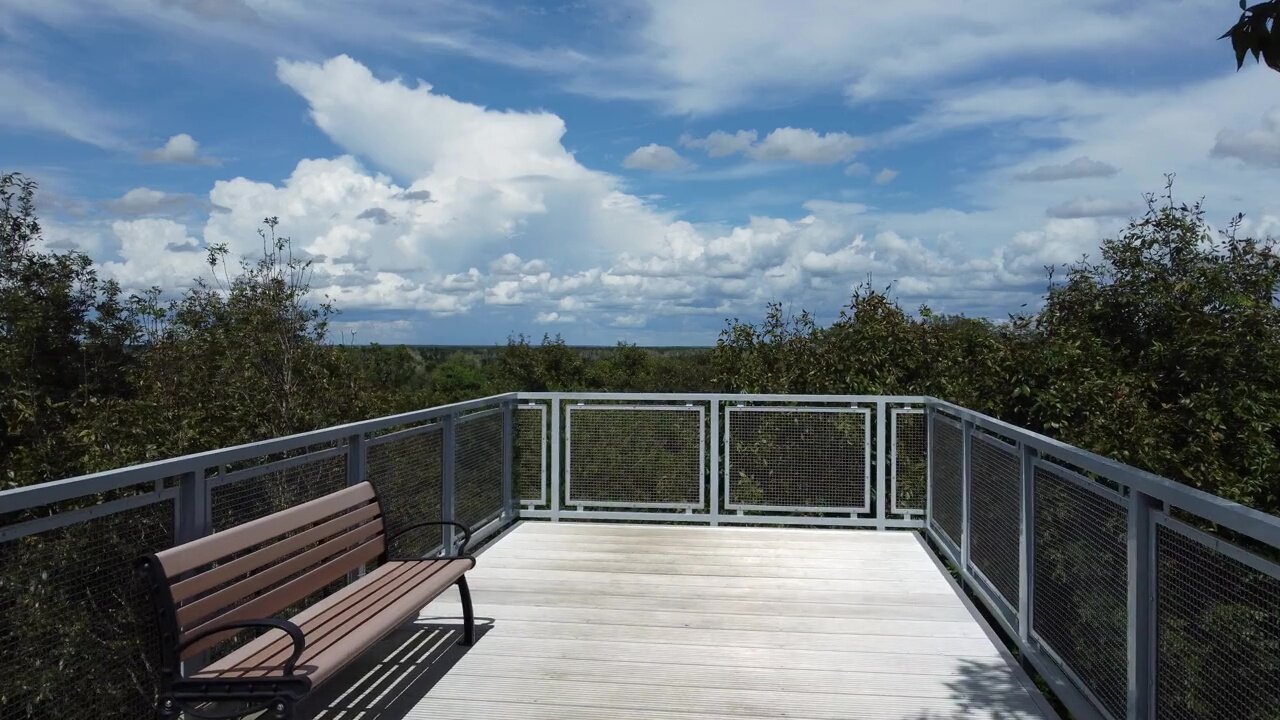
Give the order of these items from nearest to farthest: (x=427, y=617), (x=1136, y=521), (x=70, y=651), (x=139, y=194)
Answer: (x=70, y=651) → (x=1136, y=521) → (x=427, y=617) → (x=139, y=194)

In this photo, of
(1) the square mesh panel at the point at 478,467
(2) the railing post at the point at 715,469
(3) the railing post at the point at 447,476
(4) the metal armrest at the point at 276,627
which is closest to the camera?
(4) the metal armrest at the point at 276,627

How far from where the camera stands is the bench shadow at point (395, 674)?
3635 mm

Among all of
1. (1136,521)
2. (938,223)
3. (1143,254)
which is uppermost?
(938,223)

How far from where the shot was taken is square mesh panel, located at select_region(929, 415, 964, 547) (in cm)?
580

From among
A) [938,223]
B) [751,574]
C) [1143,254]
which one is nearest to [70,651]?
[751,574]

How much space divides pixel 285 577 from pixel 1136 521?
3094mm

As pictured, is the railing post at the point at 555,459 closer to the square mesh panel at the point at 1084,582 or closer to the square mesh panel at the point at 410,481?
the square mesh panel at the point at 410,481

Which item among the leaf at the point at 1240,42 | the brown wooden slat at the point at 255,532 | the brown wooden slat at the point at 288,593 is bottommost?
the brown wooden slat at the point at 288,593

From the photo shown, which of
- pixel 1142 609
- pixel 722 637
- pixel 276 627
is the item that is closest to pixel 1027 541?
pixel 1142 609

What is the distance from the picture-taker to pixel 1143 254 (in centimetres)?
1016

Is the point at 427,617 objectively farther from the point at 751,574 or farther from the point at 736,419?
the point at 736,419

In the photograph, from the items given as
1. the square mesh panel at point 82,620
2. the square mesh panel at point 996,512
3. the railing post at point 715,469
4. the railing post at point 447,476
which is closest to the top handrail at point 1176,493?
the square mesh panel at point 996,512

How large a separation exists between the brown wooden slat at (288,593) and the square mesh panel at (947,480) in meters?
3.59

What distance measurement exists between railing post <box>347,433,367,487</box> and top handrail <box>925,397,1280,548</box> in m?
3.26
